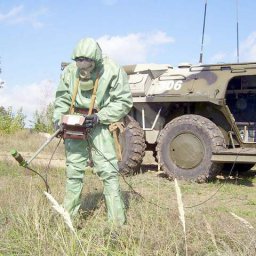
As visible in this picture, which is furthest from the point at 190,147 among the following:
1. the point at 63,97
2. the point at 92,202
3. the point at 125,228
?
the point at 125,228

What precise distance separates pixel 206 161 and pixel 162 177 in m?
0.97

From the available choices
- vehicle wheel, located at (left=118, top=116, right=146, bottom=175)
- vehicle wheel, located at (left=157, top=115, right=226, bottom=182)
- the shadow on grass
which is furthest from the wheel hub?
the shadow on grass

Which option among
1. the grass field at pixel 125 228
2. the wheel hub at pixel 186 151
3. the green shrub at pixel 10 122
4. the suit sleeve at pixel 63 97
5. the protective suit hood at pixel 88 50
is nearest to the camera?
the grass field at pixel 125 228

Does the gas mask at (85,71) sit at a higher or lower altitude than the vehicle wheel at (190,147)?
higher

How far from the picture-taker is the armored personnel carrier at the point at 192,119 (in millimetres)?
7832

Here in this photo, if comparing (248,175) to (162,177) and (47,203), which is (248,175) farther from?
(47,203)

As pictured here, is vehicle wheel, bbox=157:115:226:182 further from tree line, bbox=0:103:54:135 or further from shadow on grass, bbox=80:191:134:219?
tree line, bbox=0:103:54:135

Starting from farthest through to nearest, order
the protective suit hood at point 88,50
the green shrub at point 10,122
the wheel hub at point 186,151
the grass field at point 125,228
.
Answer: the green shrub at point 10,122 < the wheel hub at point 186,151 < the protective suit hood at point 88,50 < the grass field at point 125,228

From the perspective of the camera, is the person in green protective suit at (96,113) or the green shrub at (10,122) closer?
the person in green protective suit at (96,113)

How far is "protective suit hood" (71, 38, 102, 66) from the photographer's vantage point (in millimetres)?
4422

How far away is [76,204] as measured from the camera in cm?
475

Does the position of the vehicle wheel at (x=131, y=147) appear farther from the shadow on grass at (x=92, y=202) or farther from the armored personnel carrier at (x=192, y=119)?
the shadow on grass at (x=92, y=202)

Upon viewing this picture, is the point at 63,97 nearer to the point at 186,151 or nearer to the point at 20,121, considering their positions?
the point at 186,151

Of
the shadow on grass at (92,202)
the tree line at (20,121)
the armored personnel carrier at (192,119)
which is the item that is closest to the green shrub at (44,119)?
the tree line at (20,121)
